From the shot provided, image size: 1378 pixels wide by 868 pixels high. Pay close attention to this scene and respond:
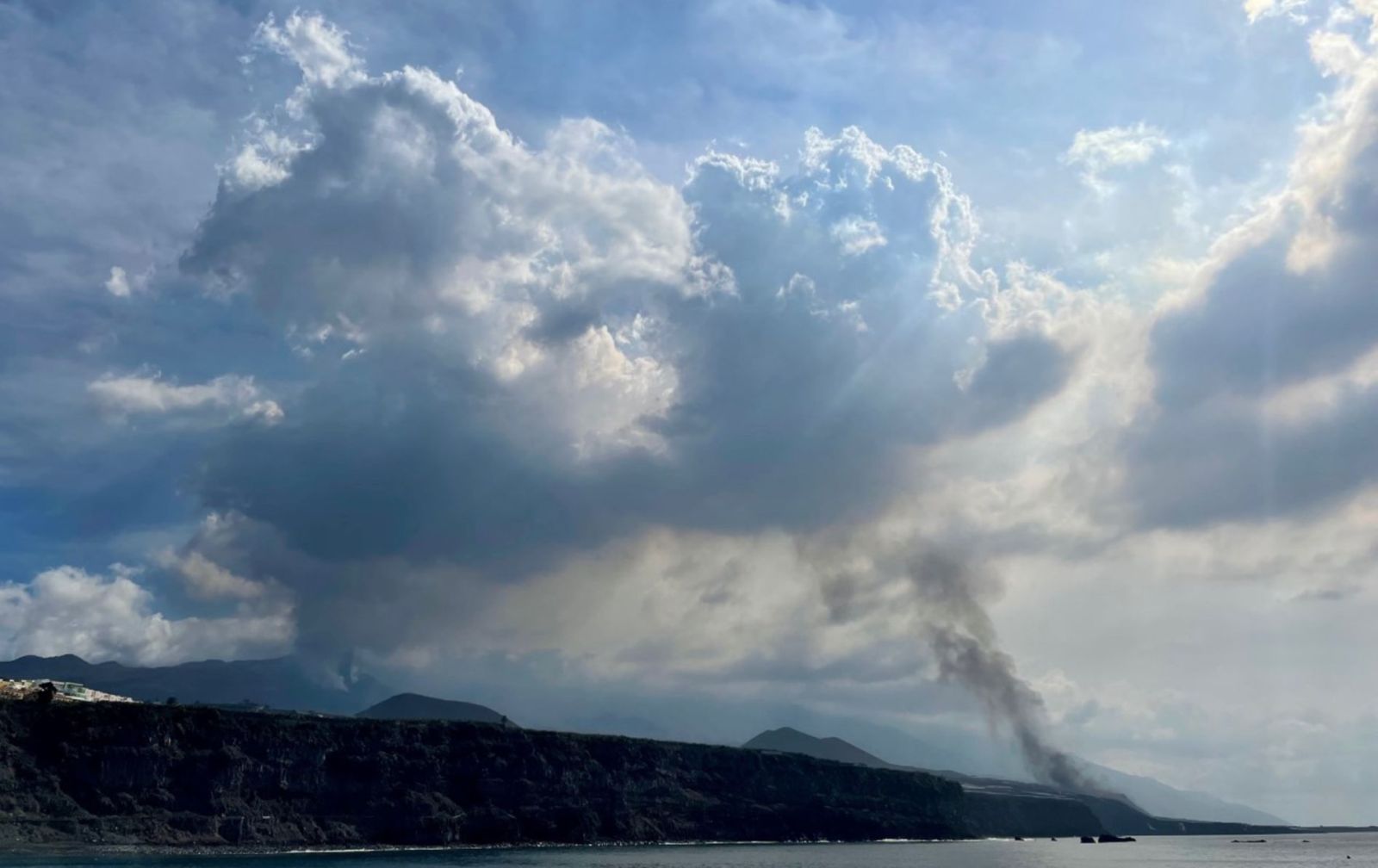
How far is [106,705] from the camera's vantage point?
196 meters

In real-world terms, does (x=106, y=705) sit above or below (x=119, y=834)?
above

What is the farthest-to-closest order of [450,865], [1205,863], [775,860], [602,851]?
[602,851] < [1205,863] < [775,860] < [450,865]

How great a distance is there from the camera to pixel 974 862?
17438cm

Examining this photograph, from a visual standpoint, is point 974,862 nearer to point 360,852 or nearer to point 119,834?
point 360,852

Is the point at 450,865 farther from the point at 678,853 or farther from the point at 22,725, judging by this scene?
the point at 22,725

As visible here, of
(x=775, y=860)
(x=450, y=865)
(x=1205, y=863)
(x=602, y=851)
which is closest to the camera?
(x=450, y=865)

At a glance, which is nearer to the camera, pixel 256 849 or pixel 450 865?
pixel 450 865

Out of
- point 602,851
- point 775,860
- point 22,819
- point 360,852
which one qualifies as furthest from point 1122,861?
point 22,819

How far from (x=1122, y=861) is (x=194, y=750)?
15807 cm

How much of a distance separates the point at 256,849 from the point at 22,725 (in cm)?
4318

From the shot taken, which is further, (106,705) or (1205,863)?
(106,705)

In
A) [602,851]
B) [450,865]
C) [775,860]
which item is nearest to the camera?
[450,865]

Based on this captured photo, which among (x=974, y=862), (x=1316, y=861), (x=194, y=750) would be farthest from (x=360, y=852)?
(x=1316, y=861)

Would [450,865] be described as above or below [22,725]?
below
